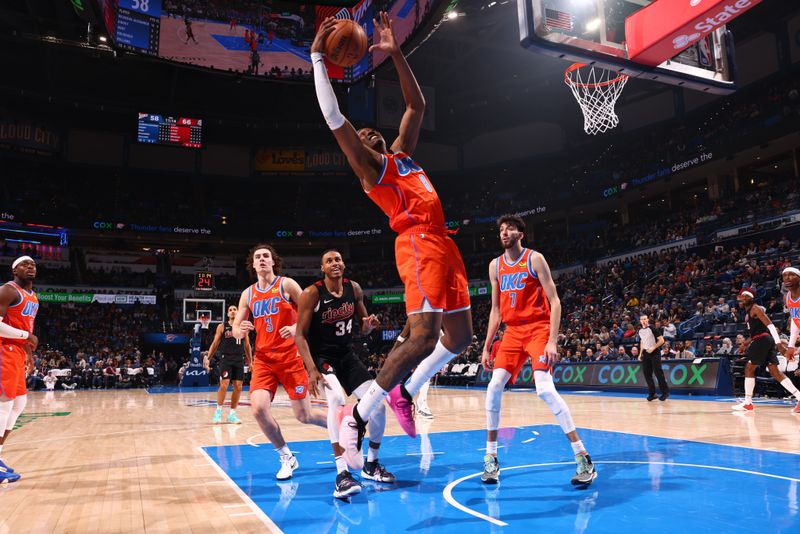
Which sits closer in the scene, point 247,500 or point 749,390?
point 247,500

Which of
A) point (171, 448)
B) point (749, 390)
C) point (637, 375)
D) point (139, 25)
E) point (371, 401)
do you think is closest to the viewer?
point (371, 401)

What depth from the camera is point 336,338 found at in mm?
5113

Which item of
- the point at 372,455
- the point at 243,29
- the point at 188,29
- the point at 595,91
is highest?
the point at 243,29

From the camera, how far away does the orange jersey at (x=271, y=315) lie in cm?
529

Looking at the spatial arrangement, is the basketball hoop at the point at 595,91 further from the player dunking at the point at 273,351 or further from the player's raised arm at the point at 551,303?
the player dunking at the point at 273,351

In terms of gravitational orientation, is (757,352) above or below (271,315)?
below

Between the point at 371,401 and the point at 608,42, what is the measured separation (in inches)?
263

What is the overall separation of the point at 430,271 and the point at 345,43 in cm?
171

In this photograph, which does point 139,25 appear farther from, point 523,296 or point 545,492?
point 545,492

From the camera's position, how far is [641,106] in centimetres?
3183

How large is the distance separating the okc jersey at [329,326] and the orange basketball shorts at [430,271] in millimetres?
1227

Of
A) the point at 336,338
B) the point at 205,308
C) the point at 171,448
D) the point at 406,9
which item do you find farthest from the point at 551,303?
the point at 205,308

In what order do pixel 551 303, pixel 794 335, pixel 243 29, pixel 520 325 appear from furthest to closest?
pixel 243 29, pixel 794 335, pixel 520 325, pixel 551 303

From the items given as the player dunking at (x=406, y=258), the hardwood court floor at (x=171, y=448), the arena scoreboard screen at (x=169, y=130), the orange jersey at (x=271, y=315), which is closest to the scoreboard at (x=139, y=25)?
the hardwood court floor at (x=171, y=448)
